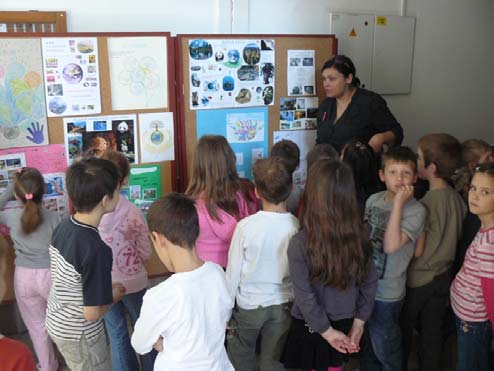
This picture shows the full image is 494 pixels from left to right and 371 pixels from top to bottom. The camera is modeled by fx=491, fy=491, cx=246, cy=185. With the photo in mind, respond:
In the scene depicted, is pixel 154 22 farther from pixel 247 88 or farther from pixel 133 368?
pixel 133 368

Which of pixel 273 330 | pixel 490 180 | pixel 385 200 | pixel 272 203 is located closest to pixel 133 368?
pixel 273 330

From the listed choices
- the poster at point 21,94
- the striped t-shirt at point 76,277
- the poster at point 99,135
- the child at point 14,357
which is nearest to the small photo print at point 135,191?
the poster at point 99,135

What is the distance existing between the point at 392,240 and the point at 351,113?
1.21m

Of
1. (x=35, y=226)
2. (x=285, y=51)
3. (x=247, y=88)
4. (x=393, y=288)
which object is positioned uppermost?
(x=285, y=51)

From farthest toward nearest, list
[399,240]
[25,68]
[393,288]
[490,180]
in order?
[25,68] < [393,288] < [399,240] < [490,180]

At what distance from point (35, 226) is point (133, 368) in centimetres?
82

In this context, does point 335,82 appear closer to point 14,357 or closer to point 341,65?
point 341,65

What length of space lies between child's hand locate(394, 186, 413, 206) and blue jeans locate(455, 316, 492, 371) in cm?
56

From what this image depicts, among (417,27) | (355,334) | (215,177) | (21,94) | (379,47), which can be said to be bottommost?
(355,334)

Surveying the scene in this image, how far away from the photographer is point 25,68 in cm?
249

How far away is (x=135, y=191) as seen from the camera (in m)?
2.84

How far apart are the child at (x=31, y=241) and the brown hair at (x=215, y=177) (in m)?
0.77

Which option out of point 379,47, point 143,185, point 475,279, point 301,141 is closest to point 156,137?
point 143,185

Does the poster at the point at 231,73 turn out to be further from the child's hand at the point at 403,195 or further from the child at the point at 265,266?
the child's hand at the point at 403,195
